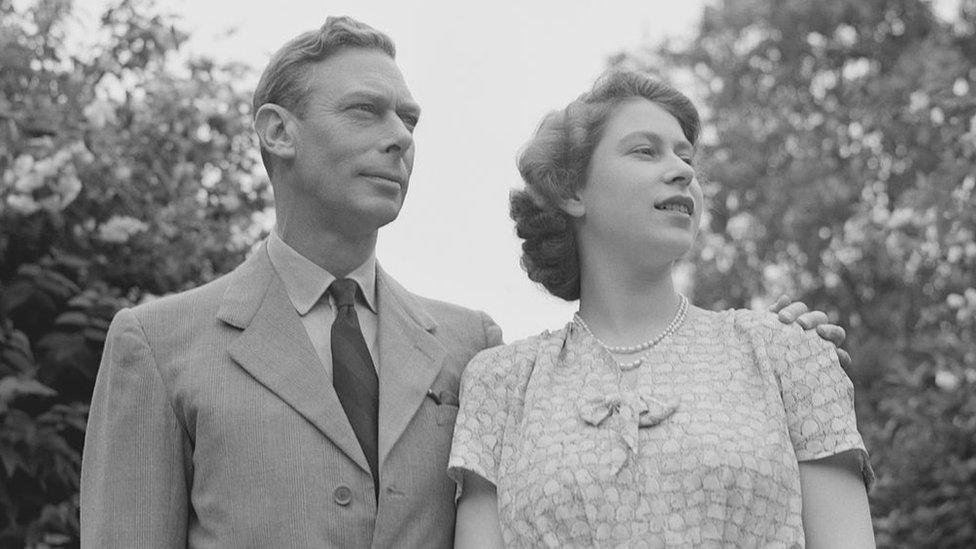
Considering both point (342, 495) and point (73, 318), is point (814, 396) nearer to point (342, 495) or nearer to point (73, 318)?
point (342, 495)

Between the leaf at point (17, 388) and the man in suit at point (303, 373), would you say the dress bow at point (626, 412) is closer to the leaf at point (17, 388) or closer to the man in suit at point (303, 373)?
the man in suit at point (303, 373)

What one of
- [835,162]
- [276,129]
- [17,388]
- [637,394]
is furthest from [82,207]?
[835,162]

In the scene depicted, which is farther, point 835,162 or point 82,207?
point 835,162

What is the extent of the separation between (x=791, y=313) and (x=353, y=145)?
3.25 feet

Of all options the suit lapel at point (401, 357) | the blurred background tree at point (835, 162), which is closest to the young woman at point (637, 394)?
the suit lapel at point (401, 357)

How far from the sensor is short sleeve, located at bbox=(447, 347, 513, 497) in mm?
3305

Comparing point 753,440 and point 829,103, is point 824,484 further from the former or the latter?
point 829,103

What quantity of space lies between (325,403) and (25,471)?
2322mm

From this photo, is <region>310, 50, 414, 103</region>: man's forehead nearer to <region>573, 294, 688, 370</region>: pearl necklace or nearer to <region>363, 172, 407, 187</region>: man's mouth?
<region>363, 172, 407, 187</region>: man's mouth

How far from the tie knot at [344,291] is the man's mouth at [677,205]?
27.1 inches

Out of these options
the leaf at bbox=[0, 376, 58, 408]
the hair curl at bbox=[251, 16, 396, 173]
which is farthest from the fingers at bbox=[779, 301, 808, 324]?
the leaf at bbox=[0, 376, 58, 408]

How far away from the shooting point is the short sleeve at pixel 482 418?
3.30 m

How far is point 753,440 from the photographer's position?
3123 mm

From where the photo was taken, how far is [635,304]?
11.5ft
